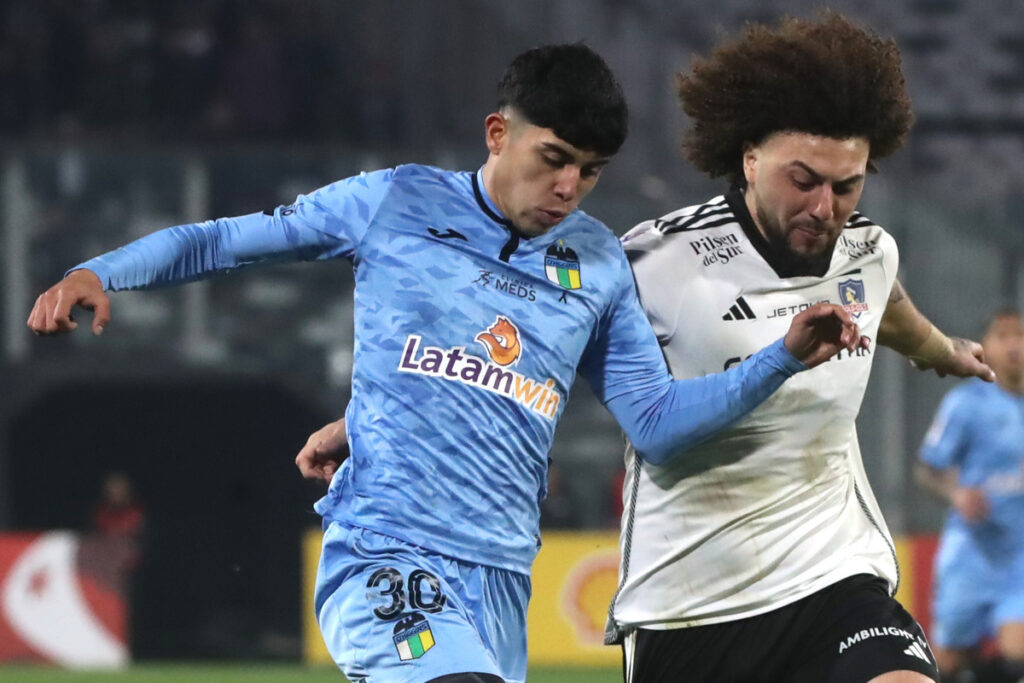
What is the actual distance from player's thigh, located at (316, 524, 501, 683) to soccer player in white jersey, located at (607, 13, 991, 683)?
0.70 meters

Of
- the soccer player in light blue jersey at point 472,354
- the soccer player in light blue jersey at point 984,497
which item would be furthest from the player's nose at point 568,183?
the soccer player in light blue jersey at point 984,497

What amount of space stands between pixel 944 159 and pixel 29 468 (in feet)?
28.1

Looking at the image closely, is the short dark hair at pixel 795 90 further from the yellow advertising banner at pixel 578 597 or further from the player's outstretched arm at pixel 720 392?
the yellow advertising banner at pixel 578 597

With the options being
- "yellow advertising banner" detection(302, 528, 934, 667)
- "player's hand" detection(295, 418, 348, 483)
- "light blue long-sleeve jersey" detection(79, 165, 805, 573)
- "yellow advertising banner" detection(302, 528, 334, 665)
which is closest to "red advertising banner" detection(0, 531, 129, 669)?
"yellow advertising banner" detection(302, 528, 334, 665)

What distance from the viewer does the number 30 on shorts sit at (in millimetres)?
3457

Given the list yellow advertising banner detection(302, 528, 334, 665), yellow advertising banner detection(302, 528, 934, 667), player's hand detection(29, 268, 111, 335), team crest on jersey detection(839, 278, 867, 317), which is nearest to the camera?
player's hand detection(29, 268, 111, 335)

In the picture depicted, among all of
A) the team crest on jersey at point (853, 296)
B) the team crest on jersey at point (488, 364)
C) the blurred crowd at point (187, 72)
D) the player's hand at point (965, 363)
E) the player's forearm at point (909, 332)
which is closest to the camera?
the team crest on jersey at point (488, 364)

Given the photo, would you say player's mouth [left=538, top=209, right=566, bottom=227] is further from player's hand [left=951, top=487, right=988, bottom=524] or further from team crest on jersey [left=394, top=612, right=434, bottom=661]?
player's hand [left=951, top=487, right=988, bottom=524]

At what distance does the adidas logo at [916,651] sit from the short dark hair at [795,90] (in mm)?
1189

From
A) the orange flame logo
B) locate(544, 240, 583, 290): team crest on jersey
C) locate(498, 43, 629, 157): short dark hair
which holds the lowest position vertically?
the orange flame logo

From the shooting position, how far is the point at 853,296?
162 inches

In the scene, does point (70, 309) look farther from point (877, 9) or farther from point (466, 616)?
point (877, 9)

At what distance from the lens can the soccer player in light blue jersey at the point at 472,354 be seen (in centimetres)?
353

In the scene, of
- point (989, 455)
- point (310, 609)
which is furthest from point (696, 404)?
point (310, 609)
